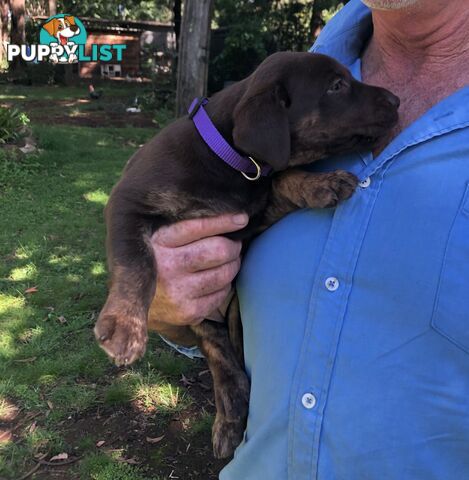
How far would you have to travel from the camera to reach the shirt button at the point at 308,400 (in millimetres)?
1705

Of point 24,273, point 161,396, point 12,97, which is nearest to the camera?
point 161,396

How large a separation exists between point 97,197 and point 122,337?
721 cm

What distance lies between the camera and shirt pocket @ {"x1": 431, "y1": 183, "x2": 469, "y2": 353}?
5.04 feet

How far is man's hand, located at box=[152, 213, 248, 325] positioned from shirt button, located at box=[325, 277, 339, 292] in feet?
1.87

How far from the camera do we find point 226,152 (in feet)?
7.46

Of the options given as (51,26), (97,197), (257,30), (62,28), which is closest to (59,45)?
(62,28)

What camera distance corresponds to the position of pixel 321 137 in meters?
2.25

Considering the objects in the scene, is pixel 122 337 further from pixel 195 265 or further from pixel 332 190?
pixel 332 190

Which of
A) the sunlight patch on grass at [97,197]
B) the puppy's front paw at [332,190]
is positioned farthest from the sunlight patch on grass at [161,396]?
the sunlight patch on grass at [97,197]

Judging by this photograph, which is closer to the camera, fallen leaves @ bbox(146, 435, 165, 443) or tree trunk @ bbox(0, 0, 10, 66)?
fallen leaves @ bbox(146, 435, 165, 443)

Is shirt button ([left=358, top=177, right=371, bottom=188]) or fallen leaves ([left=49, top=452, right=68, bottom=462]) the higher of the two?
shirt button ([left=358, top=177, right=371, bottom=188])

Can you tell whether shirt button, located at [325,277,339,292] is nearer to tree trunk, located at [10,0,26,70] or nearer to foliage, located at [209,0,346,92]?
foliage, located at [209,0,346,92]

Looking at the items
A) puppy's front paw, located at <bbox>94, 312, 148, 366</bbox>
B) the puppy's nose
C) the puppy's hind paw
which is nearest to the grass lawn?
the puppy's hind paw

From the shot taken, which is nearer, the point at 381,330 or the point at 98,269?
the point at 381,330
